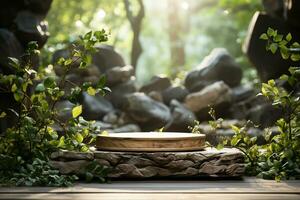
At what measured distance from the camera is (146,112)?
28.1 feet

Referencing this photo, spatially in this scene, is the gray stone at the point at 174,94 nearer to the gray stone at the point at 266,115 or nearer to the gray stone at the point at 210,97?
the gray stone at the point at 210,97

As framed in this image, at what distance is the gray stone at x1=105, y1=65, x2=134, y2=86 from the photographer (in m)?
9.74

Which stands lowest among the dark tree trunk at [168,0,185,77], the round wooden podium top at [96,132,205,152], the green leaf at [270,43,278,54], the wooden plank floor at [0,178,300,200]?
the wooden plank floor at [0,178,300,200]

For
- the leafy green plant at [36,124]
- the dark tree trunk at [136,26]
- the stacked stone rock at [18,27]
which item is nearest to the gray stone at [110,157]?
the leafy green plant at [36,124]

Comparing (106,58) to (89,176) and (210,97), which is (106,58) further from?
(89,176)

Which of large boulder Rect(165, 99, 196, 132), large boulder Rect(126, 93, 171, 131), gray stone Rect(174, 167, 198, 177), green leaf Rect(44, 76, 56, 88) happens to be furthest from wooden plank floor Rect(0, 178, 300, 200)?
large boulder Rect(126, 93, 171, 131)

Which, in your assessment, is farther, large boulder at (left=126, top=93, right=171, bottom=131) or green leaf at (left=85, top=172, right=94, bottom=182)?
large boulder at (left=126, top=93, right=171, bottom=131)

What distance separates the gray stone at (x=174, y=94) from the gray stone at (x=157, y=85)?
9.9 inches

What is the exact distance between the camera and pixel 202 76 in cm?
964

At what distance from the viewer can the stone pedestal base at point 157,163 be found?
3.12 metres

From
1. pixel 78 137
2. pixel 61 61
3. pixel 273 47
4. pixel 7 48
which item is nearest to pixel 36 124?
pixel 78 137

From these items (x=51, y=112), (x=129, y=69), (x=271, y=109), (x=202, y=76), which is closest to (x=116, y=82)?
(x=129, y=69)

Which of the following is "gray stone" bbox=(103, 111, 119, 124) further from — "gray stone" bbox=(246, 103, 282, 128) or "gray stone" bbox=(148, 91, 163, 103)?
"gray stone" bbox=(246, 103, 282, 128)

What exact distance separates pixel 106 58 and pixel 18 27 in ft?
11.3
